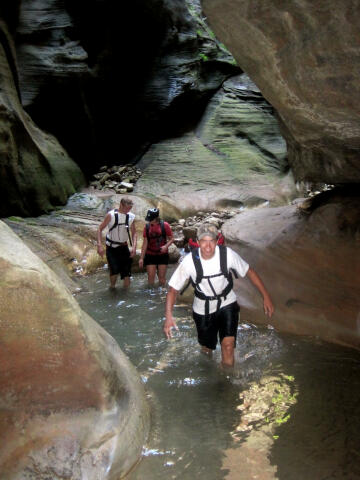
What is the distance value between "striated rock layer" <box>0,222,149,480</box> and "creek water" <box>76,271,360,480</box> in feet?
1.17

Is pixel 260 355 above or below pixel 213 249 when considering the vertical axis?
below

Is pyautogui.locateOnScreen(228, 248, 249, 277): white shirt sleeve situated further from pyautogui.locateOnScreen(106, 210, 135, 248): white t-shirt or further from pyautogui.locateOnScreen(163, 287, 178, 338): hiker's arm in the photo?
pyautogui.locateOnScreen(106, 210, 135, 248): white t-shirt

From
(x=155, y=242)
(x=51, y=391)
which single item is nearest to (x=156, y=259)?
(x=155, y=242)

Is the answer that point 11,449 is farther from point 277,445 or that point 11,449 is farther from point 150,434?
point 277,445

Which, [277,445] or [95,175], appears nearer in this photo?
[277,445]

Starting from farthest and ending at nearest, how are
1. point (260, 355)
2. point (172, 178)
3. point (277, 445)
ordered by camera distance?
point (172, 178), point (260, 355), point (277, 445)

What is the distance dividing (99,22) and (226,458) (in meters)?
16.2

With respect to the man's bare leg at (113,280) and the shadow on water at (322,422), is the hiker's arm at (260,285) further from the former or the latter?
the man's bare leg at (113,280)

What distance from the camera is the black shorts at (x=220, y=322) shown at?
175 inches

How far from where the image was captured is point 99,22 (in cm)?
1577

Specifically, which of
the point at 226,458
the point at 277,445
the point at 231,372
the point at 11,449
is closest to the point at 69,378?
the point at 11,449

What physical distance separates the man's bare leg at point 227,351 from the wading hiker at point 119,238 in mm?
3440

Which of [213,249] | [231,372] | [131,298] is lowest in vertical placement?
[131,298]

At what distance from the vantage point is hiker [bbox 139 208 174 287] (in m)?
7.58
